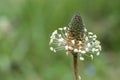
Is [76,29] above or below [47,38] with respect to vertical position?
below

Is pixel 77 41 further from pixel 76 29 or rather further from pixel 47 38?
pixel 47 38

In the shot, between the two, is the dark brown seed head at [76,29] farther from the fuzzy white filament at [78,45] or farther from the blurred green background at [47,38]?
the blurred green background at [47,38]

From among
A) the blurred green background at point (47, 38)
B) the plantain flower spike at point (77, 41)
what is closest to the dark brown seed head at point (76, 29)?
the plantain flower spike at point (77, 41)

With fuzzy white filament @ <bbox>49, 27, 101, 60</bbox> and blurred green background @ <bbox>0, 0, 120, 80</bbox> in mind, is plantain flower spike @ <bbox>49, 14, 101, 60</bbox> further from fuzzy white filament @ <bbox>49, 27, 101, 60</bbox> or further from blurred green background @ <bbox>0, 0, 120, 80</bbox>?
blurred green background @ <bbox>0, 0, 120, 80</bbox>

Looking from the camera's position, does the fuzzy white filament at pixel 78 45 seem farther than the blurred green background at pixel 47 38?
No

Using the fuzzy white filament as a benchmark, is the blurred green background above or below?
above

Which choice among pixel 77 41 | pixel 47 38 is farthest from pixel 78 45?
pixel 47 38

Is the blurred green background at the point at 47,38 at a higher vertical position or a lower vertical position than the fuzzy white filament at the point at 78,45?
higher

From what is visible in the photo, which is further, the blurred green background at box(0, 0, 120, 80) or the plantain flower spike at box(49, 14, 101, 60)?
the blurred green background at box(0, 0, 120, 80)

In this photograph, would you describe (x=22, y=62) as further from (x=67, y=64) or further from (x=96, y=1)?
(x=96, y=1)

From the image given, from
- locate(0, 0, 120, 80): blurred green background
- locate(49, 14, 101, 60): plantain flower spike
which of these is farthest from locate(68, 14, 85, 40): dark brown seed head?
locate(0, 0, 120, 80): blurred green background
